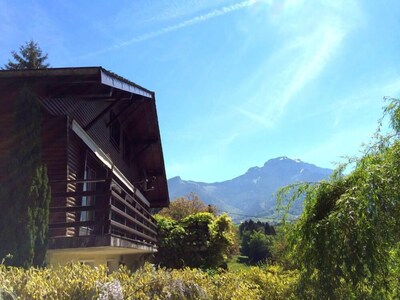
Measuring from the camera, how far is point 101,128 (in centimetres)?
1405

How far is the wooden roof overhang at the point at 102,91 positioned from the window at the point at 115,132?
13.3 inches

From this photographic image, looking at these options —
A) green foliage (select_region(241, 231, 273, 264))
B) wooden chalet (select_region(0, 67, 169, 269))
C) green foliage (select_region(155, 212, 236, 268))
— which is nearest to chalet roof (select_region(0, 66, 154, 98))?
wooden chalet (select_region(0, 67, 169, 269))

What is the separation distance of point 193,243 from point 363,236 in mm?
20257

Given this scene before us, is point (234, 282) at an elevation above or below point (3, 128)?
below

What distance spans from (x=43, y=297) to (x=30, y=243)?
388cm

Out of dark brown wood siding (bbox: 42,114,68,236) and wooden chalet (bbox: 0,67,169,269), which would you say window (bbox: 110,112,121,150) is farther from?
dark brown wood siding (bbox: 42,114,68,236)

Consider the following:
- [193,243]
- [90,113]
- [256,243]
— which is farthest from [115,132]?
[256,243]

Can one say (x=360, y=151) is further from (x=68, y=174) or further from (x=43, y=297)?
(x=68, y=174)

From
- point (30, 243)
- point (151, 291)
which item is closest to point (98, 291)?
point (151, 291)

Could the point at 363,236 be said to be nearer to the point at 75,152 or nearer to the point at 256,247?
the point at 75,152

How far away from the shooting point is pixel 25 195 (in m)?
7.42

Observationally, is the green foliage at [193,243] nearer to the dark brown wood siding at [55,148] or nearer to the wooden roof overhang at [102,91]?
the wooden roof overhang at [102,91]

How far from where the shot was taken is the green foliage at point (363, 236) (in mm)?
3832

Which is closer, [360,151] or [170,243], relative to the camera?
[360,151]
